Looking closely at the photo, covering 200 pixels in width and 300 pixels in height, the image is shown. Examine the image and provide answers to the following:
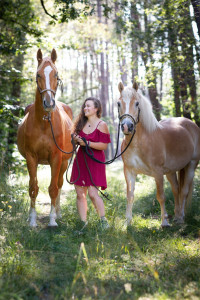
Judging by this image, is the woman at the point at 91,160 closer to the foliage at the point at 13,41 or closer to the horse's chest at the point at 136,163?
the horse's chest at the point at 136,163

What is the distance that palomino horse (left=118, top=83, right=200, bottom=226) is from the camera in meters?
4.75

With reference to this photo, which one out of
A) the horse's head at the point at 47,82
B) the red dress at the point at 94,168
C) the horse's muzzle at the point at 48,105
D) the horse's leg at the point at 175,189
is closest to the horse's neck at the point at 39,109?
the horse's head at the point at 47,82

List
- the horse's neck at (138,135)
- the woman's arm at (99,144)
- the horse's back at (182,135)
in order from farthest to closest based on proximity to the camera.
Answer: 1. the horse's back at (182,135)
2. the horse's neck at (138,135)
3. the woman's arm at (99,144)

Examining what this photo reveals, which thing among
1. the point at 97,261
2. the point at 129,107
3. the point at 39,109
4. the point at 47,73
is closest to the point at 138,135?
the point at 129,107

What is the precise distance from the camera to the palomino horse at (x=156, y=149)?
4750 millimetres

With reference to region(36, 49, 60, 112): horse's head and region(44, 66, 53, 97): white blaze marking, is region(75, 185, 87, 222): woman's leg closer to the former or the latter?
region(36, 49, 60, 112): horse's head

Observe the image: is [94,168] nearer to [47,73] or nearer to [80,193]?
[80,193]

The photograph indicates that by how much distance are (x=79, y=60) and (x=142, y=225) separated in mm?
27561

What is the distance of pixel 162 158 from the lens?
17.2 feet

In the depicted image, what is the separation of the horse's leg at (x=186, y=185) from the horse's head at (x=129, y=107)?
1.86 m

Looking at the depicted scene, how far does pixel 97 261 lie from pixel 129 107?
224 cm

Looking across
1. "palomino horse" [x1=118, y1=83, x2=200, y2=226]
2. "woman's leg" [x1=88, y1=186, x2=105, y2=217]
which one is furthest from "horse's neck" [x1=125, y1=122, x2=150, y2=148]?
"woman's leg" [x1=88, y1=186, x2=105, y2=217]

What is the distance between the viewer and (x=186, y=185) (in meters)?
5.98

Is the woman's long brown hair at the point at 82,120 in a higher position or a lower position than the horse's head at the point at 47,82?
lower
